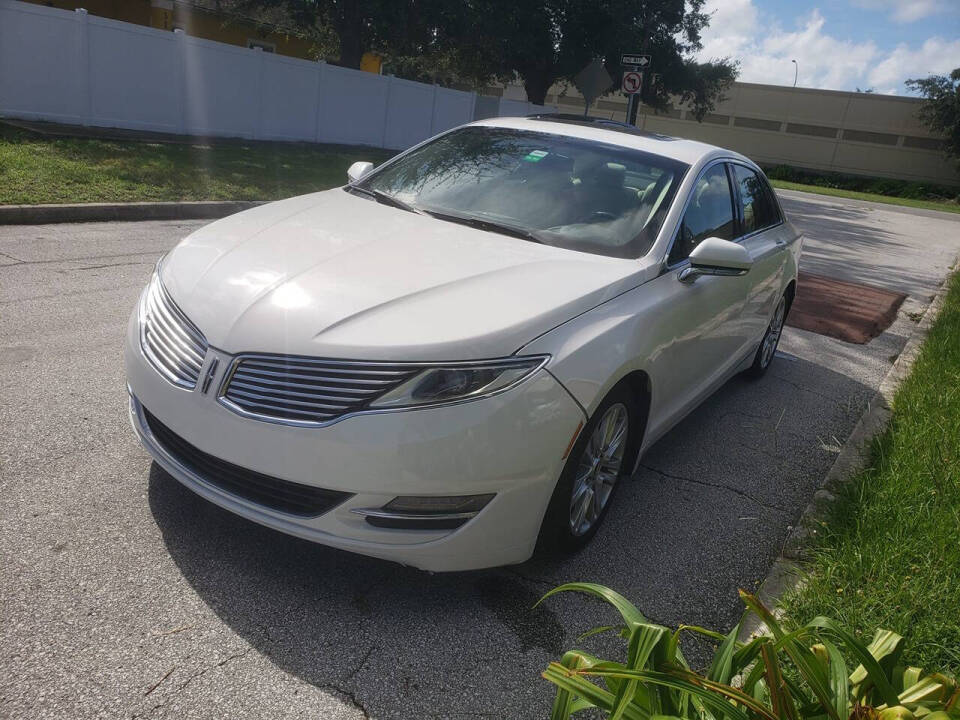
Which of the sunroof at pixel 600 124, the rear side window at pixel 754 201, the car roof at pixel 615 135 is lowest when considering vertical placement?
the rear side window at pixel 754 201

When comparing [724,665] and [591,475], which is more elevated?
[724,665]

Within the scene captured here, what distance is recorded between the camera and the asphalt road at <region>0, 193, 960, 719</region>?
2.39m

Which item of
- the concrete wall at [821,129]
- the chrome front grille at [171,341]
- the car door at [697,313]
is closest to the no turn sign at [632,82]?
the car door at [697,313]

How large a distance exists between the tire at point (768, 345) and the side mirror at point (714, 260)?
2.16 meters

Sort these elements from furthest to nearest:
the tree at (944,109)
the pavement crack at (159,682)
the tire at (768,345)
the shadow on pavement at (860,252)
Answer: the tree at (944,109), the shadow on pavement at (860,252), the tire at (768,345), the pavement crack at (159,682)

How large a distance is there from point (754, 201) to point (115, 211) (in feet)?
23.8

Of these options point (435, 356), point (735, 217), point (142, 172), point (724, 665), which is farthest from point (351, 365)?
point (142, 172)

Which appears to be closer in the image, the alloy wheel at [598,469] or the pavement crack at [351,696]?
the pavement crack at [351,696]

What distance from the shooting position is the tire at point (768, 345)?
589cm

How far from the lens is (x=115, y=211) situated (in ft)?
30.7

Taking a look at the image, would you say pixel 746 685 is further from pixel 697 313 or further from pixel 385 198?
pixel 385 198

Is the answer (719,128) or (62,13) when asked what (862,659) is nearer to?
(62,13)

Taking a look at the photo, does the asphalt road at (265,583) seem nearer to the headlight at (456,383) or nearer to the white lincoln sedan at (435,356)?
the white lincoln sedan at (435,356)

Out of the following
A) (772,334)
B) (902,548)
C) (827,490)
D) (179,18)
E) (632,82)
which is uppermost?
(179,18)
